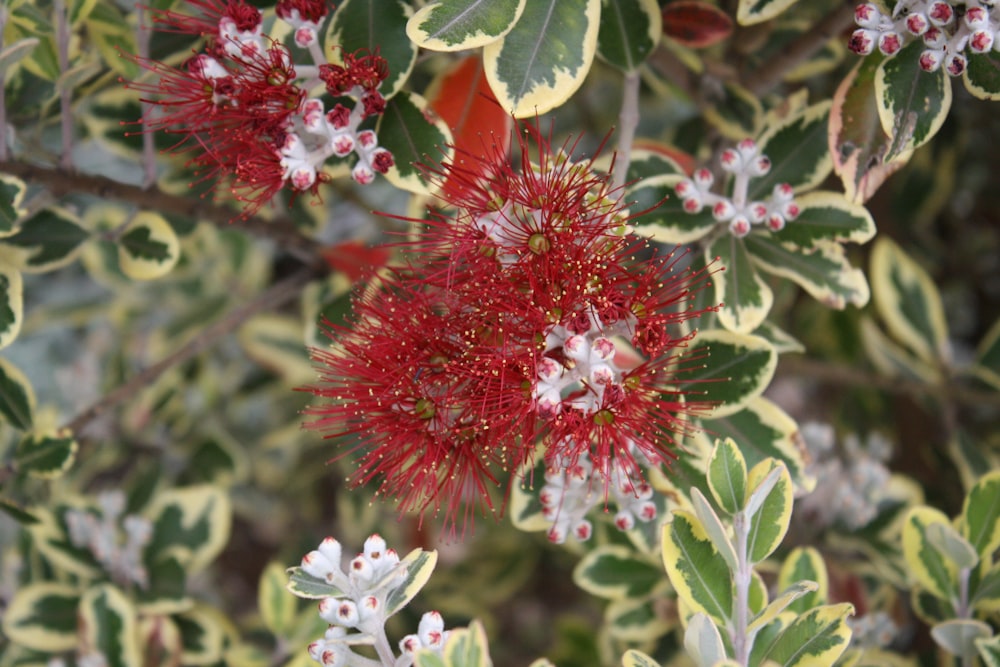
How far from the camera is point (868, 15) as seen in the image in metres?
0.78

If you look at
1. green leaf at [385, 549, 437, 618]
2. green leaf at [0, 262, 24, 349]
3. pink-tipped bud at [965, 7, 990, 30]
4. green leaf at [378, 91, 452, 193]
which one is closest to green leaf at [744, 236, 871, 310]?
pink-tipped bud at [965, 7, 990, 30]

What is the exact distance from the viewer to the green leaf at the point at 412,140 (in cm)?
86

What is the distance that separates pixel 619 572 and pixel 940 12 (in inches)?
27.0

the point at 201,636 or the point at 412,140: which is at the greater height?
the point at 412,140

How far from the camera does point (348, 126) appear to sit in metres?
0.83

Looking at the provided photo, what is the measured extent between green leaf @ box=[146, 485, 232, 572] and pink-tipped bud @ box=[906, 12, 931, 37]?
1006 millimetres

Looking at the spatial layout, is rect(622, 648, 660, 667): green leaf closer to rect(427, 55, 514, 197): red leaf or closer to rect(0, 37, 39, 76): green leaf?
rect(427, 55, 514, 197): red leaf

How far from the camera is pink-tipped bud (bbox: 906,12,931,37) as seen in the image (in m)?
0.75

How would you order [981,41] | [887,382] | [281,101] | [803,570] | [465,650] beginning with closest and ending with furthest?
[465,650], [981,41], [281,101], [803,570], [887,382]

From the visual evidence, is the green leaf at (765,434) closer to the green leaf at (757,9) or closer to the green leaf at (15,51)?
the green leaf at (757,9)

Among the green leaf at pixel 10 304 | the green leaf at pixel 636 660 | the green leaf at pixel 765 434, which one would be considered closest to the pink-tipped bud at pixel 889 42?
the green leaf at pixel 765 434

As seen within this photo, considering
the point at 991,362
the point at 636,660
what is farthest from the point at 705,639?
the point at 991,362

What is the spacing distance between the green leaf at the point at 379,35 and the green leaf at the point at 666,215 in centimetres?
26

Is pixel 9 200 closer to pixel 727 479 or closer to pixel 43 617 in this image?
pixel 43 617
